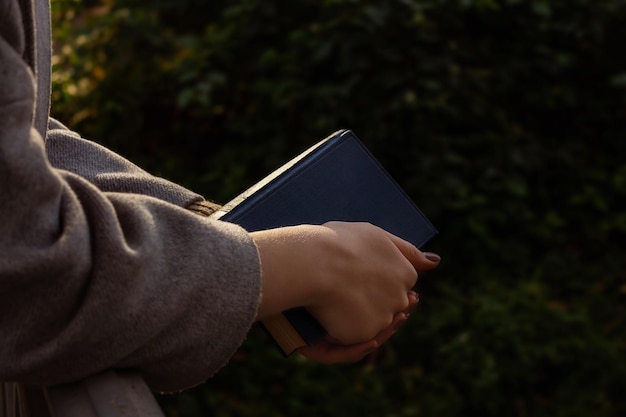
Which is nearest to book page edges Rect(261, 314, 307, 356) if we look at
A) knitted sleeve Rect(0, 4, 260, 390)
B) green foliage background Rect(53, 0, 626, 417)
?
knitted sleeve Rect(0, 4, 260, 390)

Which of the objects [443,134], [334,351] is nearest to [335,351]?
[334,351]

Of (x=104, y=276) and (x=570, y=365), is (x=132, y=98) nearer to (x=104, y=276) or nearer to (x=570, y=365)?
(x=570, y=365)

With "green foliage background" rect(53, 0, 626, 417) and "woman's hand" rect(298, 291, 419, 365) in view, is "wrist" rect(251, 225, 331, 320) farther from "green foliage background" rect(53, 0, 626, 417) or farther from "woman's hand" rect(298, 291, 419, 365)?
"green foliage background" rect(53, 0, 626, 417)

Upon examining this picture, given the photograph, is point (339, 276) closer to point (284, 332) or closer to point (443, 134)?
point (284, 332)

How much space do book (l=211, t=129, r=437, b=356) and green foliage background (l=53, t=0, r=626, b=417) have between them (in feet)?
7.11

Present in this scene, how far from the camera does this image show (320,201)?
3.92 ft

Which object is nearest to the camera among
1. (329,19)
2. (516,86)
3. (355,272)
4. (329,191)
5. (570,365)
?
(355,272)

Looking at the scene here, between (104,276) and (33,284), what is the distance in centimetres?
6

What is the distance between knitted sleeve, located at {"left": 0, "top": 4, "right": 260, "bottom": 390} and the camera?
85 centimetres

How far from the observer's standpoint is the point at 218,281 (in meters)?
0.95

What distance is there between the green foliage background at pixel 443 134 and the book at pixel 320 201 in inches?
85.3

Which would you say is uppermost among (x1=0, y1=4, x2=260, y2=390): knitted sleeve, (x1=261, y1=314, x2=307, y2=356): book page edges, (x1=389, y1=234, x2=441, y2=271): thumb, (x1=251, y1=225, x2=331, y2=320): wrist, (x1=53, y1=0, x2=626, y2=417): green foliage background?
(x1=0, y1=4, x2=260, y2=390): knitted sleeve

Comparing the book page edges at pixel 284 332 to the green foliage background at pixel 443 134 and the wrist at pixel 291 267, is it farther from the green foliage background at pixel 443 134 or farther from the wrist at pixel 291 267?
the green foliage background at pixel 443 134

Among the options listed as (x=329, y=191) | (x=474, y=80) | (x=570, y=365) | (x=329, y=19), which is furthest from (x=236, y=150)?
(x=329, y=191)
